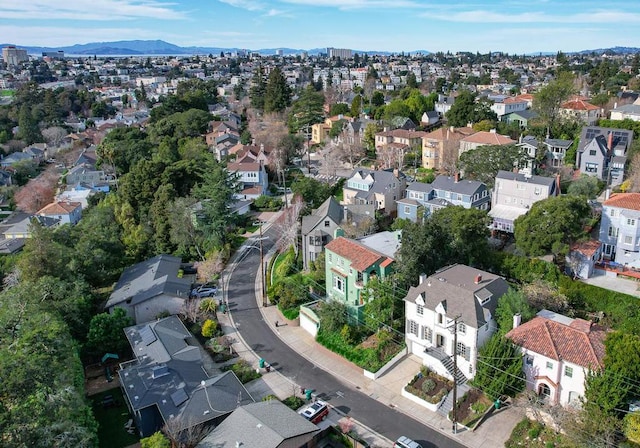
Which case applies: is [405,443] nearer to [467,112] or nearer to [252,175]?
[252,175]

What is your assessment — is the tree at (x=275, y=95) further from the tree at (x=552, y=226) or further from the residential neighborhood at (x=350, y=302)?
the tree at (x=552, y=226)

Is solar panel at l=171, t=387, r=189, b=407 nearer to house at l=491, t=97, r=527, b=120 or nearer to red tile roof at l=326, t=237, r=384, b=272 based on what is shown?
red tile roof at l=326, t=237, r=384, b=272

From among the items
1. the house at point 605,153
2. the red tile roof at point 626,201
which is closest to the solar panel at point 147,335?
the red tile roof at point 626,201

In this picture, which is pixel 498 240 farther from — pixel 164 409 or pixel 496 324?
pixel 164 409

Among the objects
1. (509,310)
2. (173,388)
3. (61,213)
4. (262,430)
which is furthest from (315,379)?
(61,213)

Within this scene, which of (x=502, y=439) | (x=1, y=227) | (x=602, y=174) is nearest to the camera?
(x=502, y=439)

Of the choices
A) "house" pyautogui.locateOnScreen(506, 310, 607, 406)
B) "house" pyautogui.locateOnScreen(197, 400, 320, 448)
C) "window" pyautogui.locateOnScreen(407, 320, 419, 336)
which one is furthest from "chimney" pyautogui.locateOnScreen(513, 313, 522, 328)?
"house" pyautogui.locateOnScreen(197, 400, 320, 448)

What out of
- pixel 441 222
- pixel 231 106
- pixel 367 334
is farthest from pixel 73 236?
pixel 231 106
